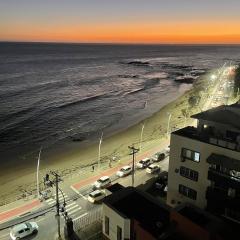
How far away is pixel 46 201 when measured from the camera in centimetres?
3959

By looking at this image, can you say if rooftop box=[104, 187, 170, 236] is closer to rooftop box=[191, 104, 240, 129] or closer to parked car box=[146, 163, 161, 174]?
rooftop box=[191, 104, 240, 129]

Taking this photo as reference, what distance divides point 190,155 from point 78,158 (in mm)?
33921

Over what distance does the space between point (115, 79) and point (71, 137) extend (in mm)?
98435

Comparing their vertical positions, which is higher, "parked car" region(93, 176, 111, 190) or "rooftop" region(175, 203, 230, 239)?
"rooftop" region(175, 203, 230, 239)

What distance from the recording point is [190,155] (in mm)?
30172

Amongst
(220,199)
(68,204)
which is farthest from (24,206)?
(220,199)

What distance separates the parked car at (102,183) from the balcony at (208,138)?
1577cm

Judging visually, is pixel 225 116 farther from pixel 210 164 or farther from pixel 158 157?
pixel 158 157

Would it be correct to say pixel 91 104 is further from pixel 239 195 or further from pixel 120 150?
pixel 239 195

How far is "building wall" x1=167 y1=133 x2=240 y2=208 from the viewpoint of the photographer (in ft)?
93.0

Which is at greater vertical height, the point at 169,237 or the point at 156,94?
the point at 169,237

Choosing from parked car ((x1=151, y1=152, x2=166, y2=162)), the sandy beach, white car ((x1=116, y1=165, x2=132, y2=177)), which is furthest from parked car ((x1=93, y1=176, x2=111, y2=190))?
parked car ((x1=151, y1=152, x2=166, y2=162))

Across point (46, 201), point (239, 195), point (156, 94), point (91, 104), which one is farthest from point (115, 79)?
point (239, 195)

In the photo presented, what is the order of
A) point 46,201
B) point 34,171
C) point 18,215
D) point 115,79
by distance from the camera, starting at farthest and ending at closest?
point 115,79
point 34,171
point 46,201
point 18,215
